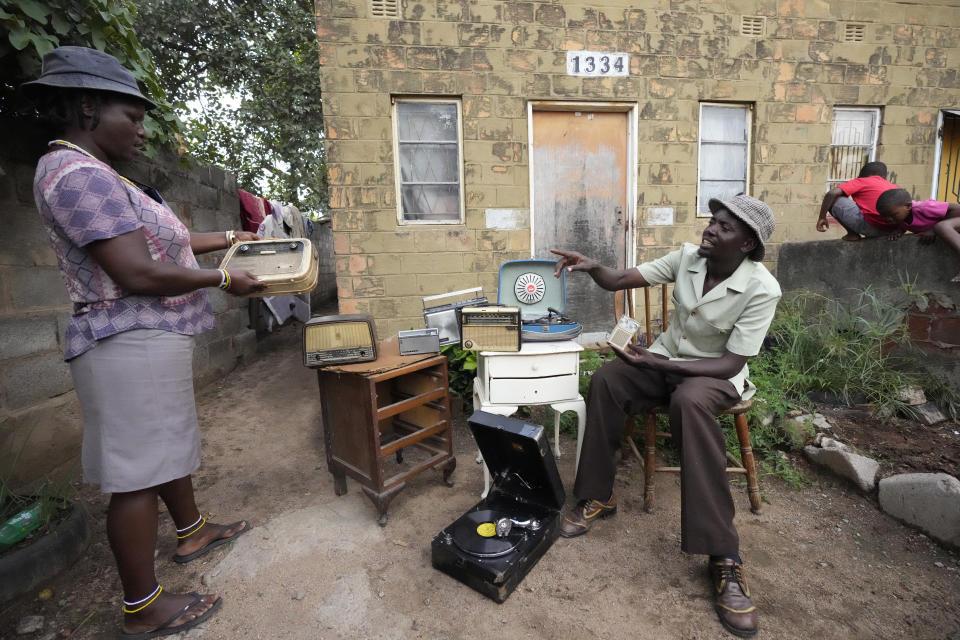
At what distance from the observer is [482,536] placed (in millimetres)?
2129

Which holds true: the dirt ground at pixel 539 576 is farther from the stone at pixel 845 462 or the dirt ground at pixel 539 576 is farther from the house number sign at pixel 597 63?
the house number sign at pixel 597 63

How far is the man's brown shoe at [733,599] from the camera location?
1.77m

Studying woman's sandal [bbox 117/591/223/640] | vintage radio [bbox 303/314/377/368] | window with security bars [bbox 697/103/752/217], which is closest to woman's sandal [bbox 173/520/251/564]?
woman's sandal [bbox 117/591/223/640]

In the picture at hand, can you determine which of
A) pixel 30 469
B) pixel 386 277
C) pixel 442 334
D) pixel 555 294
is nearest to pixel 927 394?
pixel 555 294

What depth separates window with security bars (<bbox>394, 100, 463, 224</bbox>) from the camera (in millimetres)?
4586

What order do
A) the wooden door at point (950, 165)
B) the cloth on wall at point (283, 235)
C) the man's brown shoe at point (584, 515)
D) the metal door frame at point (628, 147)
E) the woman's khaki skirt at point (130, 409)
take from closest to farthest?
the woman's khaki skirt at point (130, 409) → the man's brown shoe at point (584, 515) → the metal door frame at point (628, 147) → the wooden door at point (950, 165) → the cloth on wall at point (283, 235)

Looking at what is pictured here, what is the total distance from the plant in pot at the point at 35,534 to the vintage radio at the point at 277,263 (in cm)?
147

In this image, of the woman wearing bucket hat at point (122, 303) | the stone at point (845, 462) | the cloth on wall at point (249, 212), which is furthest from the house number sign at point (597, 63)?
the cloth on wall at point (249, 212)

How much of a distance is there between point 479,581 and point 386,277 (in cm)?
322

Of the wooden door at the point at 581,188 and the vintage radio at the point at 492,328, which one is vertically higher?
the wooden door at the point at 581,188

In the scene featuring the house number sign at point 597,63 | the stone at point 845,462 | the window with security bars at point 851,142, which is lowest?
the stone at point 845,462

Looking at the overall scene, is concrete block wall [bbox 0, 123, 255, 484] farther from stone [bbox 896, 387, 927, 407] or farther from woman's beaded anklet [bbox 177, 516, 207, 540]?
stone [bbox 896, 387, 927, 407]

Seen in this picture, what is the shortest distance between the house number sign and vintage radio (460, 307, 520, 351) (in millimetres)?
3279

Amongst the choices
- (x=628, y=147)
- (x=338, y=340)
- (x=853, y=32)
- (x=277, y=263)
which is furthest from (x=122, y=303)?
(x=853, y=32)
